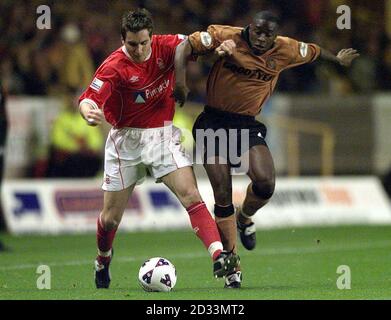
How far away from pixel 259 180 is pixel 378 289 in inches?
57.5

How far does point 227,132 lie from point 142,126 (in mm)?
859

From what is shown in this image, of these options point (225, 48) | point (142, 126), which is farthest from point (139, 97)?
point (225, 48)

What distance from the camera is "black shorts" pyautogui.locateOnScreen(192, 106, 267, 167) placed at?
34.1 feet

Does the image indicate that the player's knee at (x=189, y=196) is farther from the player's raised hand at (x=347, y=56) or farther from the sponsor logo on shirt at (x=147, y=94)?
the player's raised hand at (x=347, y=56)

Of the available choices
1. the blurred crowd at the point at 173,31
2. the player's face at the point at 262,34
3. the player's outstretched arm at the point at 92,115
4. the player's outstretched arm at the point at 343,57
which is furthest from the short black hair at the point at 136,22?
the blurred crowd at the point at 173,31

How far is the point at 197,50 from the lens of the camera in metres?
9.97

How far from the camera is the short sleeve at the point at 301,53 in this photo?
10.6 meters

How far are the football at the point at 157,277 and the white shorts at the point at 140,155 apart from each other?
704 mm

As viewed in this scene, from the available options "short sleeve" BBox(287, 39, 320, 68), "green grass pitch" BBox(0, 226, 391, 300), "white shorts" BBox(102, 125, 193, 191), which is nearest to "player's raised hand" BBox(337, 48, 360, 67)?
"short sleeve" BBox(287, 39, 320, 68)

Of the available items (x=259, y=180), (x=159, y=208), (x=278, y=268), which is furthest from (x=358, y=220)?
(x=259, y=180)

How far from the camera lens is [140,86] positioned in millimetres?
9844

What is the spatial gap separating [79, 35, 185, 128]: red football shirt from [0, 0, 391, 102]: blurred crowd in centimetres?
833

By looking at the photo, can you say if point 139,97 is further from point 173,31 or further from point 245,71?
point 173,31
